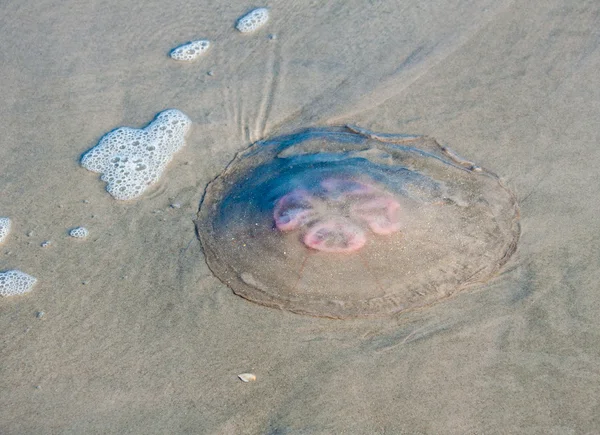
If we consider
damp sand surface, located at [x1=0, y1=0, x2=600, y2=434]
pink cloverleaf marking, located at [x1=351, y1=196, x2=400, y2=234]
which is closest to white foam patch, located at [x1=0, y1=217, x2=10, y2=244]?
damp sand surface, located at [x1=0, y1=0, x2=600, y2=434]

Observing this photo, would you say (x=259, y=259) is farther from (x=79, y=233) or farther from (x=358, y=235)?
(x=79, y=233)

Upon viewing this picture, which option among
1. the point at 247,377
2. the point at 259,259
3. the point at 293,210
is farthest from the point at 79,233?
the point at 247,377

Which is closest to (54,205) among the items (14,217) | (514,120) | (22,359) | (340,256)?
(14,217)

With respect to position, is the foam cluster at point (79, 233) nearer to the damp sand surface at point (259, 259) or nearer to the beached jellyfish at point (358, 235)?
the damp sand surface at point (259, 259)

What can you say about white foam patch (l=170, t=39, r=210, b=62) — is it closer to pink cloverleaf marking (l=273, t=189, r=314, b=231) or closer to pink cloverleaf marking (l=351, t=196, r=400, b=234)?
pink cloverleaf marking (l=273, t=189, r=314, b=231)

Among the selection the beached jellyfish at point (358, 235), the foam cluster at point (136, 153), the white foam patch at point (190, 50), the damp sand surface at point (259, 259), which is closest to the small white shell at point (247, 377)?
the damp sand surface at point (259, 259)

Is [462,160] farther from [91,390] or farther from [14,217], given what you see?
[14,217]
